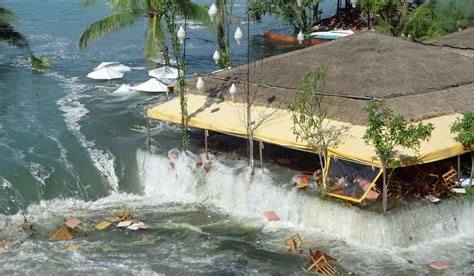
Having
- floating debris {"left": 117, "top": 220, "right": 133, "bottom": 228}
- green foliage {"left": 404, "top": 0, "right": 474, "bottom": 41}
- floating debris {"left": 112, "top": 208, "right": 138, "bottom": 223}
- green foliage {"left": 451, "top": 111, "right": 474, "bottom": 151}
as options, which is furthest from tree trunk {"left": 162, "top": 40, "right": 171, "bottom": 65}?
green foliage {"left": 451, "top": 111, "right": 474, "bottom": 151}

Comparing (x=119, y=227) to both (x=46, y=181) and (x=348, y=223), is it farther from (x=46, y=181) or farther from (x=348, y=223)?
(x=348, y=223)

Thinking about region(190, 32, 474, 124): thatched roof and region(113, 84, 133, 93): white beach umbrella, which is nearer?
region(190, 32, 474, 124): thatched roof

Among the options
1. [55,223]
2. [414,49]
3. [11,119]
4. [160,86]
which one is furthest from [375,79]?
[11,119]

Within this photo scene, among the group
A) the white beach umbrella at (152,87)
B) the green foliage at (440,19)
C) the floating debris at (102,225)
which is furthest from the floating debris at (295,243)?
the green foliage at (440,19)

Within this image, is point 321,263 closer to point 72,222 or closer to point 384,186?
point 384,186

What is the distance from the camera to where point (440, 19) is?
133 ft

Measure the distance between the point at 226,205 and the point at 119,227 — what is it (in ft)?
11.7

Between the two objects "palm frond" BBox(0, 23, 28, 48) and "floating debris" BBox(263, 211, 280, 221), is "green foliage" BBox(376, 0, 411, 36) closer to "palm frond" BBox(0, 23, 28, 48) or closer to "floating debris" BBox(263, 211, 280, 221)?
"palm frond" BBox(0, 23, 28, 48)

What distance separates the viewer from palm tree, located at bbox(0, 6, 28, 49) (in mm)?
40469

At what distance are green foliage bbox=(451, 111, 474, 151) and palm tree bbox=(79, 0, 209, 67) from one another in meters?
16.9

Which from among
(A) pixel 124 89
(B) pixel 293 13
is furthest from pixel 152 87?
(B) pixel 293 13

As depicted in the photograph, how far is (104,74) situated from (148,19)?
435 centimetres

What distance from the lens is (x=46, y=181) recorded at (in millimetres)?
21797

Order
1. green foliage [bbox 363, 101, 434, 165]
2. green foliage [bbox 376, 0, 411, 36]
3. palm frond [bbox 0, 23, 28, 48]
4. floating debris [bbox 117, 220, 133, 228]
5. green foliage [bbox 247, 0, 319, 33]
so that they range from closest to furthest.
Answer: green foliage [bbox 363, 101, 434, 165] → floating debris [bbox 117, 220, 133, 228] → green foliage [bbox 376, 0, 411, 36] → palm frond [bbox 0, 23, 28, 48] → green foliage [bbox 247, 0, 319, 33]
